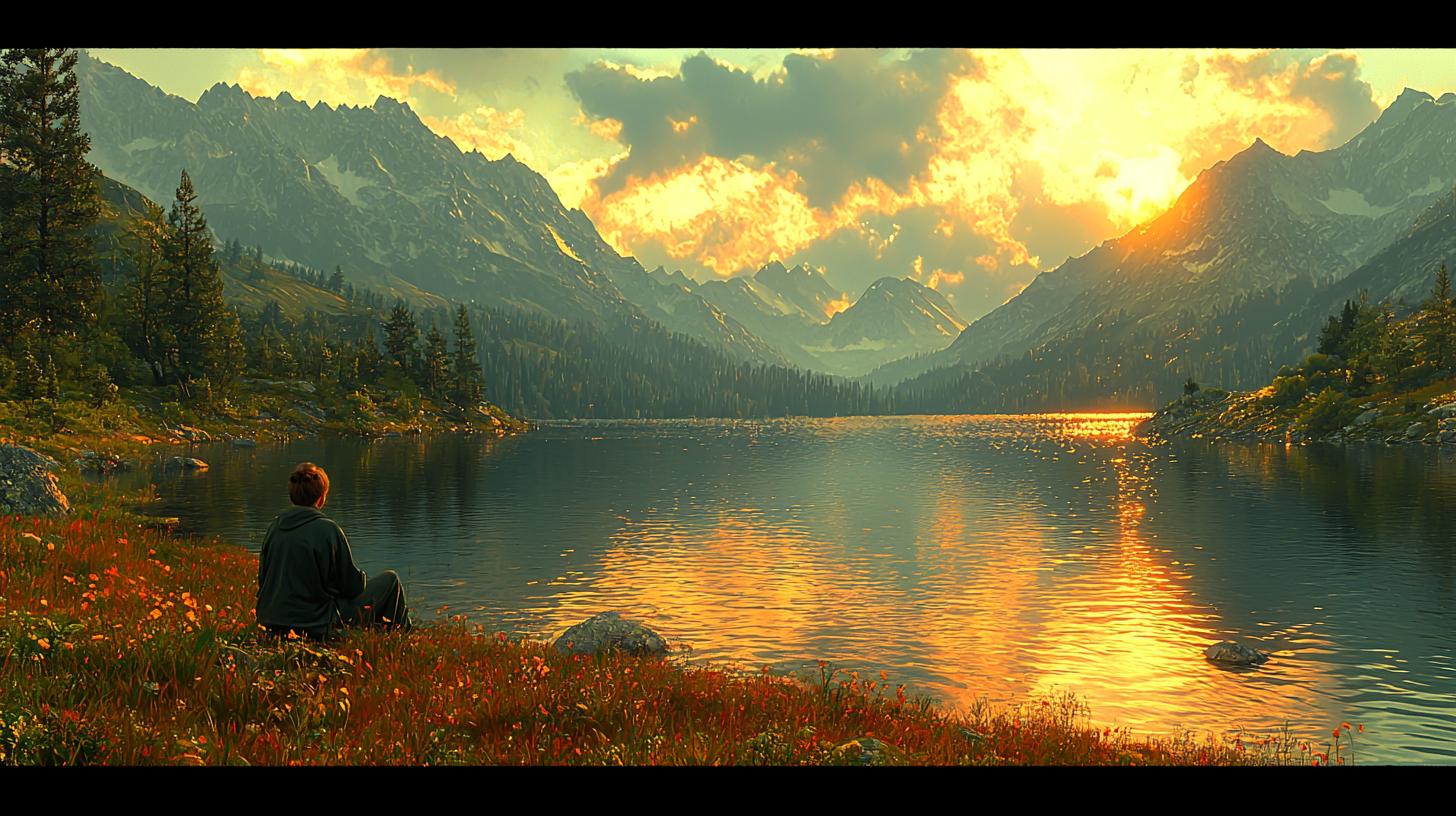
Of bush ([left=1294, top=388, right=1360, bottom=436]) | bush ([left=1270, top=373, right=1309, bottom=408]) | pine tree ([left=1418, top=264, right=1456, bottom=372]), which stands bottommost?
bush ([left=1294, top=388, right=1360, bottom=436])

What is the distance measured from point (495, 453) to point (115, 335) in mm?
50735

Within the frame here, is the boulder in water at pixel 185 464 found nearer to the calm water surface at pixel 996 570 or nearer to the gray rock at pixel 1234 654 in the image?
the calm water surface at pixel 996 570

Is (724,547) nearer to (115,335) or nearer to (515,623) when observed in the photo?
(515,623)

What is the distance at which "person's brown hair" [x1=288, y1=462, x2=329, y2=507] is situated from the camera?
570 inches

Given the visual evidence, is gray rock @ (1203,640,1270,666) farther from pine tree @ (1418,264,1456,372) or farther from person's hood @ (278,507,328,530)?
pine tree @ (1418,264,1456,372)

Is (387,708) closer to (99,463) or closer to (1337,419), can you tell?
(99,463)

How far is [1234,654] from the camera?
28.9m

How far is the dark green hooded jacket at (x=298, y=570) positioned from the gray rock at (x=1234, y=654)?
85.1ft

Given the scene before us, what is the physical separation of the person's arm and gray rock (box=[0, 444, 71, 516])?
23.0 meters

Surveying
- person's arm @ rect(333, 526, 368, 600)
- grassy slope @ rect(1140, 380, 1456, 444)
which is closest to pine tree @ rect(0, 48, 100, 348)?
person's arm @ rect(333, 526, 368, 600)

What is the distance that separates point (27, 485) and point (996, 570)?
132 feet

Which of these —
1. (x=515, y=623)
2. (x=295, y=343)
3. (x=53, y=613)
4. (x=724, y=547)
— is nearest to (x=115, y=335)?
(x=295, y=343)

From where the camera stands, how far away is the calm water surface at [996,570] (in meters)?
27.0

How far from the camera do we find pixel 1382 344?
505ft
